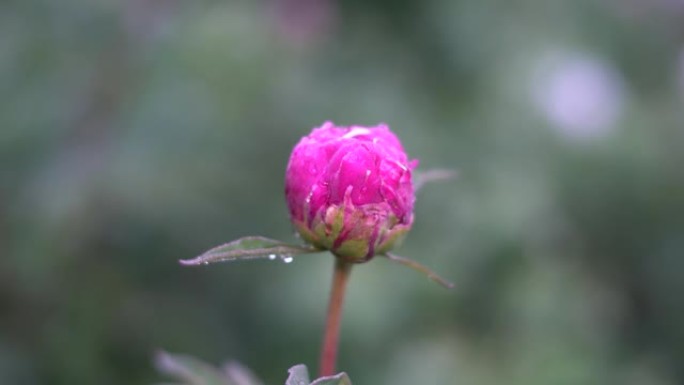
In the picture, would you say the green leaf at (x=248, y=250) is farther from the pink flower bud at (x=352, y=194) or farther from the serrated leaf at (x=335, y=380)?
the serrated leaf at (x=335, y=380)

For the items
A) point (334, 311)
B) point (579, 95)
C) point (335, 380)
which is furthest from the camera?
point (579, 95)

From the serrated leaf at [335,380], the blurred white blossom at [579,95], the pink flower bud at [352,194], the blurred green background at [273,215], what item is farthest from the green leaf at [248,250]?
the blurred white blossom at [579,95]

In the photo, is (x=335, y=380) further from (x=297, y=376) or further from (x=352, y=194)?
(x=352, y=194)

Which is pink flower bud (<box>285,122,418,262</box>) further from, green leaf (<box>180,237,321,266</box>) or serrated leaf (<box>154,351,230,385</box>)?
serrated leaf (<box>154,351,230,385</box>)

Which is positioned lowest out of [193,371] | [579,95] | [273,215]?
[193,371]

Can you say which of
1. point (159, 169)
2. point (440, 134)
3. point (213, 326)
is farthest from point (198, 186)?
point (440, 134)

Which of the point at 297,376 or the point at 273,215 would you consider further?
the point at 273,215

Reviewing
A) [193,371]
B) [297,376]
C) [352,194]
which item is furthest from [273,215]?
[297,376]

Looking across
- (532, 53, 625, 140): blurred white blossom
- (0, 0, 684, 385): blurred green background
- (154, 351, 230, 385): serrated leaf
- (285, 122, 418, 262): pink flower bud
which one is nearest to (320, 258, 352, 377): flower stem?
(285, 122, 418, 262): pink flower bud
